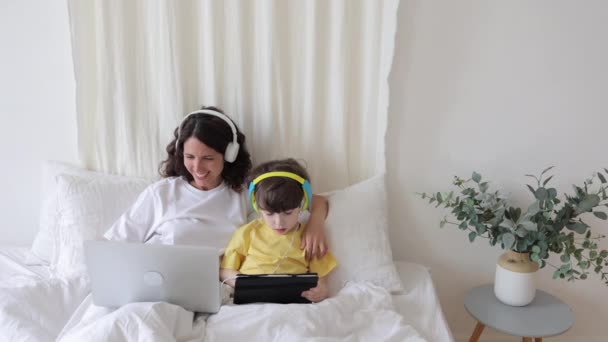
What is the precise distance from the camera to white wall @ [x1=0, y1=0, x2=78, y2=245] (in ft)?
5.71

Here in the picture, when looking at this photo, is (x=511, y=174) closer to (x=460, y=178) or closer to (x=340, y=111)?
(x=460, y=178)

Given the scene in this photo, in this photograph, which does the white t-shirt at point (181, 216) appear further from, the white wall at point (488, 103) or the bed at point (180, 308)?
the white wall at point (488, 103)

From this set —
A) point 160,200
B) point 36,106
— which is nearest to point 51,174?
point 36,106

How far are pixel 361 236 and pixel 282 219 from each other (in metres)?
0.30

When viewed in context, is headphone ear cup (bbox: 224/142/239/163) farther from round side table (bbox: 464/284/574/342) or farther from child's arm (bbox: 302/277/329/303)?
round side table (bbox: 464/284/574/342)

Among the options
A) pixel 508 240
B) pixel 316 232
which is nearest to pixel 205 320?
pixel 316 232

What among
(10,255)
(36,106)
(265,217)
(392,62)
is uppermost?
(392,62)

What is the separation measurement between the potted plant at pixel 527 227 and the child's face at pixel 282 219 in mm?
493

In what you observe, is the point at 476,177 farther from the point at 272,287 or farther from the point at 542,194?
the point at 272,287

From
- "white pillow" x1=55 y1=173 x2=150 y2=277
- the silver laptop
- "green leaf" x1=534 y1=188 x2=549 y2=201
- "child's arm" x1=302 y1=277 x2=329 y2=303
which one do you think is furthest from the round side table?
"white pillow" x1=55 y1=173 x2=150 y2=277

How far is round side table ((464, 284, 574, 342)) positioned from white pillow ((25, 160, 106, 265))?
4.53 feet

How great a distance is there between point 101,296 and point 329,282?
25.9 inches

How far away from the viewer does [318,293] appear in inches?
56.9

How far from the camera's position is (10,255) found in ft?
5.96
